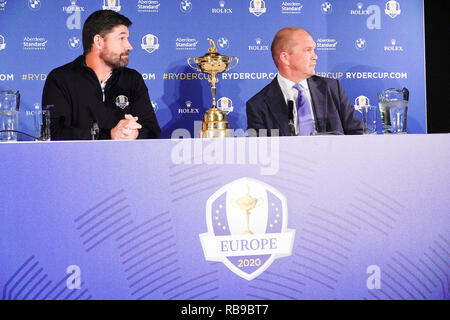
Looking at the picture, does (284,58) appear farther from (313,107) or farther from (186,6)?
(186,6)

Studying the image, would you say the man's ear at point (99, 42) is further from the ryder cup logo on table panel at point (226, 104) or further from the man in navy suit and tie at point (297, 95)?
the man in navy suit and tie at point (297, 95)

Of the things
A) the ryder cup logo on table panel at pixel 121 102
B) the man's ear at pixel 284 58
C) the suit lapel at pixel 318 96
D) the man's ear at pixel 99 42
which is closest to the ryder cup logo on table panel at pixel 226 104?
the man's ear at pixel 284 58

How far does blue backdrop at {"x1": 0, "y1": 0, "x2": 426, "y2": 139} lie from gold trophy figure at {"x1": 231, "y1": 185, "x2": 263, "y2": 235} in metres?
1.93

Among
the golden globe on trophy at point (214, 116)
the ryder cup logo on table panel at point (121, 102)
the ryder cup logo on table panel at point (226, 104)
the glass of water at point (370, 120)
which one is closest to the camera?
the glass of water at point (370, 120)

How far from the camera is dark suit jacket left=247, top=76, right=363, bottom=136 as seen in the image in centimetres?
365

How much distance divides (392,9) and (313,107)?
3.38 ft

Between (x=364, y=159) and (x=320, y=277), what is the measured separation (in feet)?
1.64

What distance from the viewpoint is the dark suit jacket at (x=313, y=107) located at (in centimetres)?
365

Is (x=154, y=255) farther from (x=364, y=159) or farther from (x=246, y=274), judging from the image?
(x=364, y=159)

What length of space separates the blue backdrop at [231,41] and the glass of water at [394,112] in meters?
1.63

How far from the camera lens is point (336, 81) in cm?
378

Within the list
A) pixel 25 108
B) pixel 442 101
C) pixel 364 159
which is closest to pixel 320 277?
pixel 364 159

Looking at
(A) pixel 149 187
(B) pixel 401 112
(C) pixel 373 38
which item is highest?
(C) pixel 373 38

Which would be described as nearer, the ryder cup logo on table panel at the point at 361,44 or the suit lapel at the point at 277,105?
the suit lapel at the point at 277,105
